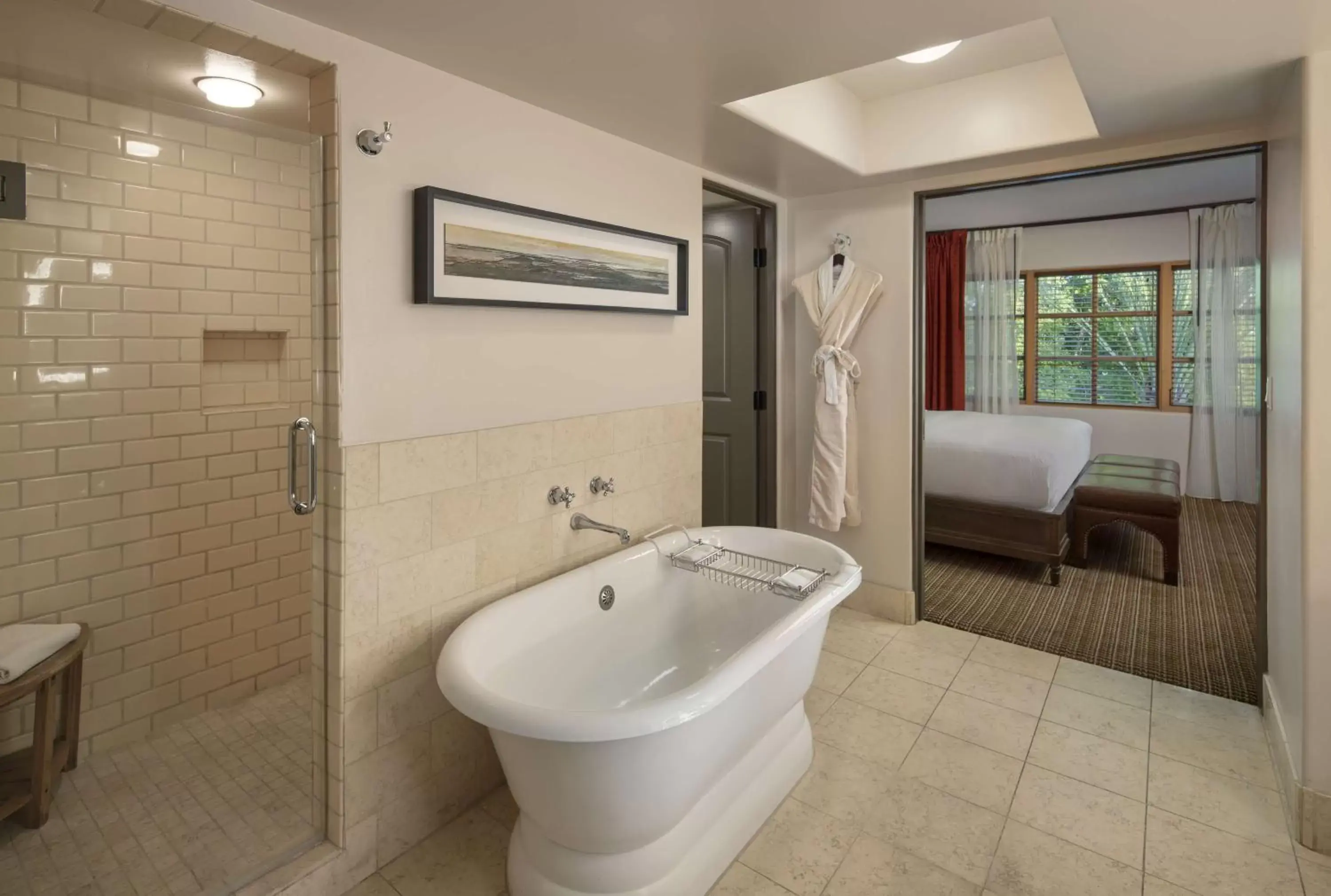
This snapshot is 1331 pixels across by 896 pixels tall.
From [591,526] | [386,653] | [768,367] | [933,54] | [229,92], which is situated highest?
[933,54]

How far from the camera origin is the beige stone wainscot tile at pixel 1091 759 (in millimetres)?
2285

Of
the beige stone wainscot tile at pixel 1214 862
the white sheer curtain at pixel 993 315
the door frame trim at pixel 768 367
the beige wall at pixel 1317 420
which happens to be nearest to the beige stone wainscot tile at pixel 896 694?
the beige stone wainscot tile at pixel 1214 862

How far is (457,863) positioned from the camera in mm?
1942

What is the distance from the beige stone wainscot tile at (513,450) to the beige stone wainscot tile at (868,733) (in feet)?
4.63

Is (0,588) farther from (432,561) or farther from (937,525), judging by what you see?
(937,525)

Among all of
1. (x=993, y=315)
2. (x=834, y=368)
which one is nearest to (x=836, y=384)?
(x=834, y=368)

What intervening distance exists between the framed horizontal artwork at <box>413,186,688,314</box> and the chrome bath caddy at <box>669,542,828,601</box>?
95 centimetres

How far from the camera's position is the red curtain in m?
6.79

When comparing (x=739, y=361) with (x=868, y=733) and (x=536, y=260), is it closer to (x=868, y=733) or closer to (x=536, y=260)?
(x=536, y=260)

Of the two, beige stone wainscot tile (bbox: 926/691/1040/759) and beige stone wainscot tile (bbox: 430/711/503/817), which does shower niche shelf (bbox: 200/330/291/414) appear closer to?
beige stone wainscot tile (bbox: 430/711/503/817)

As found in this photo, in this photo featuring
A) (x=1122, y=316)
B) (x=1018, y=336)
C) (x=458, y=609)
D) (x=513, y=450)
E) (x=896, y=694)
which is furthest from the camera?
(x=1018, y=336)

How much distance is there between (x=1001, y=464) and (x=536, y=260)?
3107 millimetres

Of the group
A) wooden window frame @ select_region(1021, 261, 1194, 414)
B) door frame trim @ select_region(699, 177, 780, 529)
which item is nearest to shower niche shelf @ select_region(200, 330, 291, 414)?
door frame trim @ select_region(699, 177, 780, 529)

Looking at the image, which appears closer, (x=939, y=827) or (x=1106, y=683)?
(x=939, y=827)
